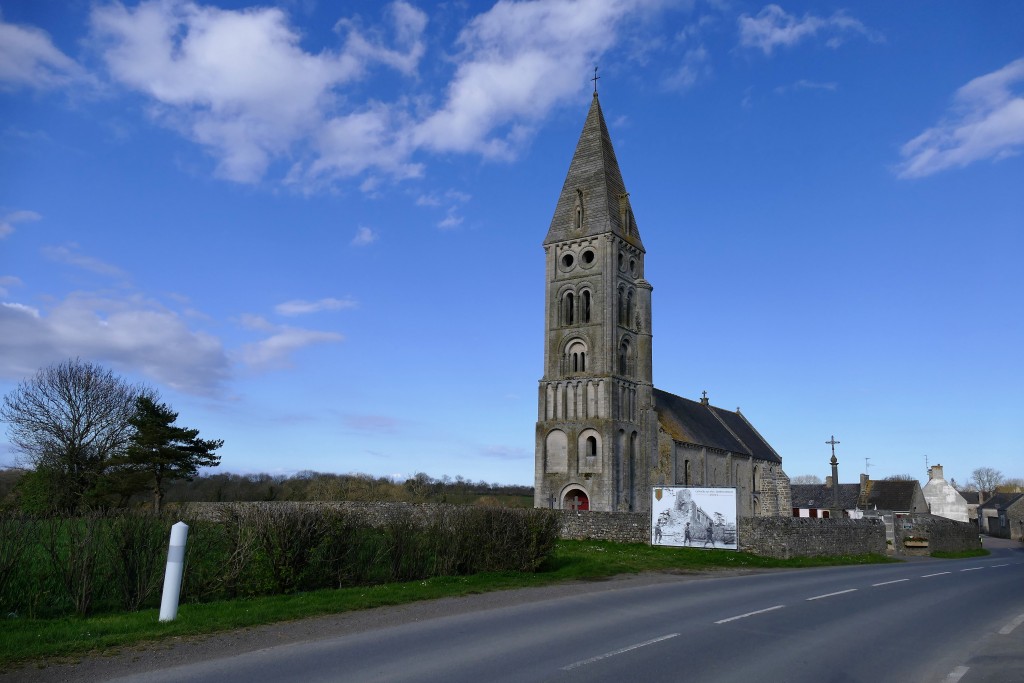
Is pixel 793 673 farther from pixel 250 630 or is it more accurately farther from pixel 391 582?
pixel 391 582

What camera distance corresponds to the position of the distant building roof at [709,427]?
179ft

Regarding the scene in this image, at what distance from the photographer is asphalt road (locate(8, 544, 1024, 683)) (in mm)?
8484

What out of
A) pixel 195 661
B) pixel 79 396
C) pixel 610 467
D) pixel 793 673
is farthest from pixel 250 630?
pixel 79 396

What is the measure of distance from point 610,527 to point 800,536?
7.69 meters

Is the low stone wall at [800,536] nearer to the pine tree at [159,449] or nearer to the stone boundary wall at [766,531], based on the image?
the stone boundary wall at [766,531]

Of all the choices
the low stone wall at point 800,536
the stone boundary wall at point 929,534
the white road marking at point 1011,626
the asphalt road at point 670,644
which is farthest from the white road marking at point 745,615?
the stone boundary wall at point 929,534

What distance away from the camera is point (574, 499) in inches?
1880

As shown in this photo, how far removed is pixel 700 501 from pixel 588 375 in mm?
21854

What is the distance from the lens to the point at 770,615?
13.0m

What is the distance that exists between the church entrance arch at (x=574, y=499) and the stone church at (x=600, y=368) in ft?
0.22

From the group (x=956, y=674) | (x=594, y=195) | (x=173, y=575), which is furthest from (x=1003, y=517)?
(x=173, y=575)

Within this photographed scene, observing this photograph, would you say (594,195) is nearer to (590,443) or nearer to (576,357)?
(576,357)

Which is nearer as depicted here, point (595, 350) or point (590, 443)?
point (590, 443)

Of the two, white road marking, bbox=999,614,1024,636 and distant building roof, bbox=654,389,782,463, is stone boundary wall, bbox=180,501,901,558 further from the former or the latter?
distant building roof, bbox=654,389,782,463
